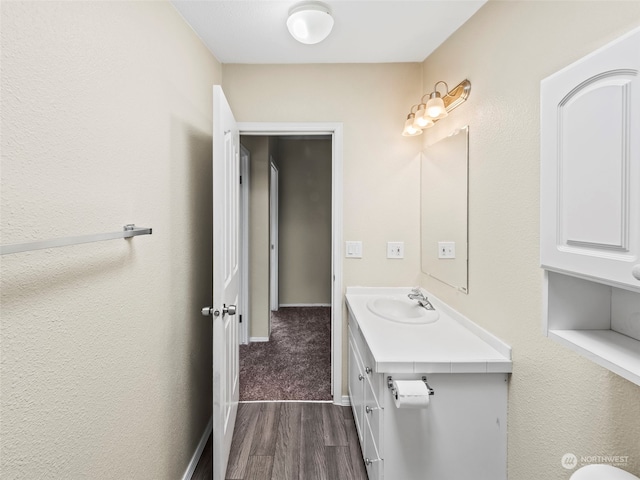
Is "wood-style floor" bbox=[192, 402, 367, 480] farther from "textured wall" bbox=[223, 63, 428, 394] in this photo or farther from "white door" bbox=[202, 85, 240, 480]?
"textured wall" bbox=[223, 63, 428, 394]

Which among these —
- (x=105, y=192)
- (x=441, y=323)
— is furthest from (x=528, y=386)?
(x=105, y=192)

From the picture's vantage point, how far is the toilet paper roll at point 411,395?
1167 mm

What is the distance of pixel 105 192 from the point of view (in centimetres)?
97

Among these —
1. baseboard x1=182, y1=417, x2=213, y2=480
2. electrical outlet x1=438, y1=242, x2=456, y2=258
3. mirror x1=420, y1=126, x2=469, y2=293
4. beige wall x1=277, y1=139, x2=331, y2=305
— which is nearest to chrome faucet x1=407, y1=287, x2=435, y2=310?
mirror x1=420, y1=126, x2=469, y2=293

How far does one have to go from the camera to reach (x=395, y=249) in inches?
87.5

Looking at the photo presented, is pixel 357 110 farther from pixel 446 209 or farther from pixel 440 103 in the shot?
pixel 446 209

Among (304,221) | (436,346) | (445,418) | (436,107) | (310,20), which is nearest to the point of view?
(445,418)

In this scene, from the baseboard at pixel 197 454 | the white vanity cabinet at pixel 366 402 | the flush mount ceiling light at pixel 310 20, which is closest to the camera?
the white vanity cabinet at pixel 366 402

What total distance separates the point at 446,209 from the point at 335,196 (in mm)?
746

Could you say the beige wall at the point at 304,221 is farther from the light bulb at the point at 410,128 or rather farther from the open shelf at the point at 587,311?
the open shelf at the point at 587,311

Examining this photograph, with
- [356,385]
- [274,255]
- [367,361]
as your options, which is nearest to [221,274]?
[367,361]

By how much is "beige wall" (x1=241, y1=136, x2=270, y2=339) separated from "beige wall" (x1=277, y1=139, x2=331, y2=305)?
1441 millimetres

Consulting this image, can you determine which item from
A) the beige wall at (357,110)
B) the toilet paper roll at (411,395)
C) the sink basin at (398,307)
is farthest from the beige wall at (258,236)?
the toilet paper roll at (411,395)

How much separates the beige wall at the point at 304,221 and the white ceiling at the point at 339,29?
253 centimetres
